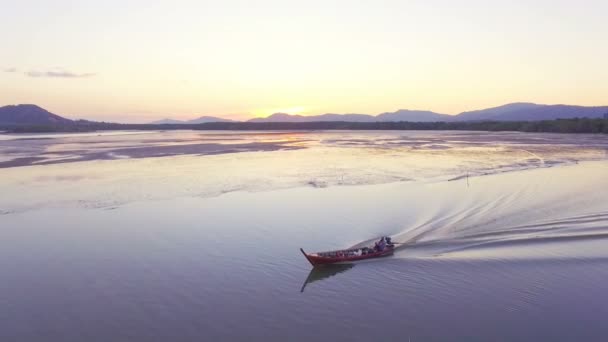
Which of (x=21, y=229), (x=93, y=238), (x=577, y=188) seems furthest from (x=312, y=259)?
(x=577, y=188)

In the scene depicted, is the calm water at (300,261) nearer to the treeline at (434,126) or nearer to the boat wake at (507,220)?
the boat wake at (507,220)

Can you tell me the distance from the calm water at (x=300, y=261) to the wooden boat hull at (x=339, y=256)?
0.89 feet

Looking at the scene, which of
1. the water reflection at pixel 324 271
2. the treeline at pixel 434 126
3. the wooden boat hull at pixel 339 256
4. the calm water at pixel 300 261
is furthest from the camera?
the treeline at pixel 434 126

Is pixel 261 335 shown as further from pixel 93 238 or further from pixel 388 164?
pixel 388 164

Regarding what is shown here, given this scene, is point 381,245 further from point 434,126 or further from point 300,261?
point 434,126

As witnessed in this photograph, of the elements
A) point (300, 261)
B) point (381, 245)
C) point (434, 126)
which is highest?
→ point (434, 126)

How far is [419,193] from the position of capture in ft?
83.4

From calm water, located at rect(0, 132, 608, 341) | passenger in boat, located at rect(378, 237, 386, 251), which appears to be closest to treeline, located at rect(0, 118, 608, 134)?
calm water, located at rect(0, 132, 608, 341)

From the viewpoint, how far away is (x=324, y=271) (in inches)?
564

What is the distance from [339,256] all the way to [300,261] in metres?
1.28

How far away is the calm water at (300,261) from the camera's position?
428 inches

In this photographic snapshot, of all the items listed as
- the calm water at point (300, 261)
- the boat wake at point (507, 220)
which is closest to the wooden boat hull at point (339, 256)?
the calm water at point (300, 261)

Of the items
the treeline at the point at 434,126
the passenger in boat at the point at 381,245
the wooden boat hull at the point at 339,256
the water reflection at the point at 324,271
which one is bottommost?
the water reflection at the point at 324,271

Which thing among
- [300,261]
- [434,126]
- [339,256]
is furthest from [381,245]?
[434,126]
